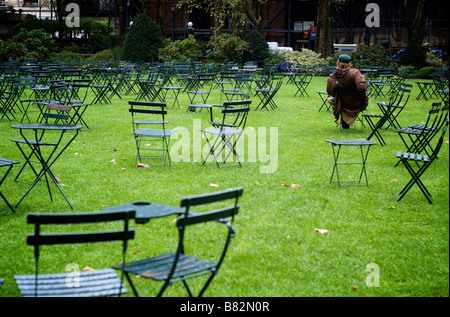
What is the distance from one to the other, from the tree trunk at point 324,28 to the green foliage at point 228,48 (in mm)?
4767

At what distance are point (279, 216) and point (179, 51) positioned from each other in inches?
973

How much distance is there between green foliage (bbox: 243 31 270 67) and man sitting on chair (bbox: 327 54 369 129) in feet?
62.1

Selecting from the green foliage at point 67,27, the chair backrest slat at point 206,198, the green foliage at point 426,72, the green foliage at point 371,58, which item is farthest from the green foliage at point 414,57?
the chair backrest slat at point 206,198

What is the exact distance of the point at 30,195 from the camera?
6875 millimetres

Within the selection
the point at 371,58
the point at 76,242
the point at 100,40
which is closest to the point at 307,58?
the point at 371,58

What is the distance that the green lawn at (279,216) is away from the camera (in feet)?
14.9

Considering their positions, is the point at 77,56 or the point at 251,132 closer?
the point at 251,132

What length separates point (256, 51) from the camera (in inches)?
1217

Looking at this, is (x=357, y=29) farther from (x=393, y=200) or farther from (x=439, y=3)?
(x=393, y=200)

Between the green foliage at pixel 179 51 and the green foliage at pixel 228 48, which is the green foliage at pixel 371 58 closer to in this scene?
the green foliage at pixel 228 48

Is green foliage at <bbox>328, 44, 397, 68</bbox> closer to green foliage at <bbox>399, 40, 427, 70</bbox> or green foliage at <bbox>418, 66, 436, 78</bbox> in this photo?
green foliage at <bbox>399, 40, 427, 70</bbox>

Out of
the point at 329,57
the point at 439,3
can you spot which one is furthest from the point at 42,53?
the point at 439,3

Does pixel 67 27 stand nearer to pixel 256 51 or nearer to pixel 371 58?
pixel 256 51

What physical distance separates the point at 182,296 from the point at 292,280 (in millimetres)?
905
